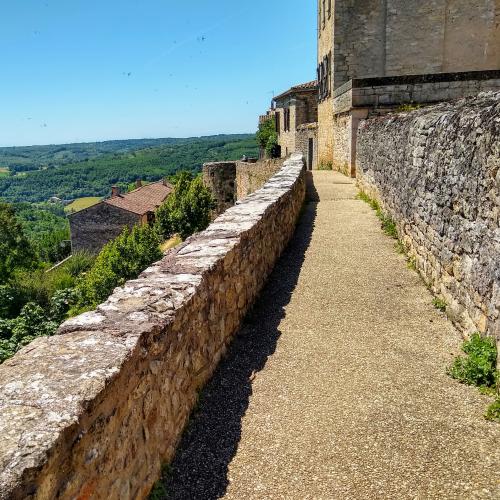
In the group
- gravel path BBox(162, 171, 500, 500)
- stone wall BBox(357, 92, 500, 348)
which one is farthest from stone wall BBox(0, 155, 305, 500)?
stone wall BBox(357, 92, 500, 348)

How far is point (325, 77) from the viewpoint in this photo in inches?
752

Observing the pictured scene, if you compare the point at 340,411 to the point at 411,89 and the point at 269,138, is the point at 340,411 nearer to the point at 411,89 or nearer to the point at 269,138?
the point at 411,89

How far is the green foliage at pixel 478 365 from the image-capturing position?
321 cm

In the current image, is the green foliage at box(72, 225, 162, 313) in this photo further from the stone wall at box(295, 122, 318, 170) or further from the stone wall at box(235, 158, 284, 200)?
the stone wall at box(295, 122, 318, 170)

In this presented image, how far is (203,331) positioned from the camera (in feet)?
10.6

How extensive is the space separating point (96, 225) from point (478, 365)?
3857 centimetres

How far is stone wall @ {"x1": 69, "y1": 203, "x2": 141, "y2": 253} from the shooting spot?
38.3 metres

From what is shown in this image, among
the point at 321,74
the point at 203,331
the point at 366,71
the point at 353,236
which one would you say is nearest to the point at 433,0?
the point at 366,71

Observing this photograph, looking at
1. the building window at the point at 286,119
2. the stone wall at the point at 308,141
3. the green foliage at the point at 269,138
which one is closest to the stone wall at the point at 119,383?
the stone wall at the point at 308,141

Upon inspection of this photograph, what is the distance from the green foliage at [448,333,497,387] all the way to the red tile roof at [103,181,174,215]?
33551mm

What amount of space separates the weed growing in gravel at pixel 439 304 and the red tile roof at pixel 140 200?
1278 inches

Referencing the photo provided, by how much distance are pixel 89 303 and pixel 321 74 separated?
46.9 feet

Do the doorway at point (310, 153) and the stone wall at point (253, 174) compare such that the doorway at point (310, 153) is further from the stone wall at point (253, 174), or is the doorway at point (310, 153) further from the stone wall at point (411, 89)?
the stone wall at point (411, 89)

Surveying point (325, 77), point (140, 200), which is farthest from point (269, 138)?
point (325, 77)
